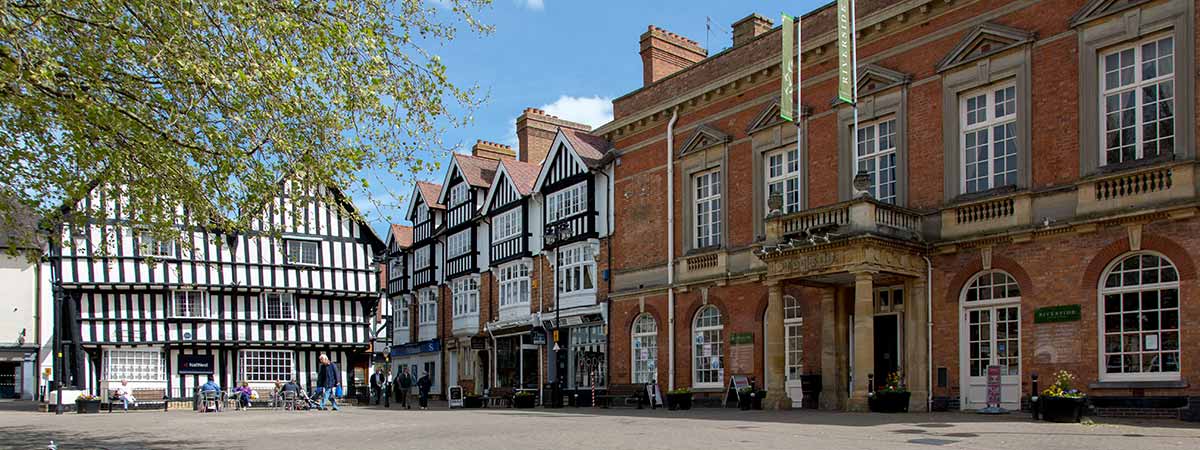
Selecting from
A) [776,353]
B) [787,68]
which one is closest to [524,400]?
[776,353]

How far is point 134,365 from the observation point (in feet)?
147

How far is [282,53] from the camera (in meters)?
11.6

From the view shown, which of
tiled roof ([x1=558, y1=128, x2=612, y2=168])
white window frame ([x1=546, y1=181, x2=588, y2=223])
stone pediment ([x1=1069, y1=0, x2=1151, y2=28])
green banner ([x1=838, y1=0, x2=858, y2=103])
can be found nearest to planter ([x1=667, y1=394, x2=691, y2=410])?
green banner ([x1=838, y1=0, x2=858, y2=103])

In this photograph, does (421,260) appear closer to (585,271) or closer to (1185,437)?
(585,271)

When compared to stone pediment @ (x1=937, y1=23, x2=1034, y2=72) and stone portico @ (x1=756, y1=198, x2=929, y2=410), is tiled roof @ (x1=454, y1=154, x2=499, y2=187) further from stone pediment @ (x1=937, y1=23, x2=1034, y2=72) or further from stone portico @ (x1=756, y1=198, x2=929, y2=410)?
stone pediment @ (x1=937, y1=23, x2=1034, y2=72)

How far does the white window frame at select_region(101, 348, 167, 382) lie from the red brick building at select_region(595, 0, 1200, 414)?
84.0 ft

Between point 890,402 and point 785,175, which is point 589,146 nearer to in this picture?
point 785,175

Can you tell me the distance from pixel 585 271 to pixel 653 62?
712cm

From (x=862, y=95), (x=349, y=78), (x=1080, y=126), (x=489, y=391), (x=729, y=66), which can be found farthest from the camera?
(x=489, y=391)

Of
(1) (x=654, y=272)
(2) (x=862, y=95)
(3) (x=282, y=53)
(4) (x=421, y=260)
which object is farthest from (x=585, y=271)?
(3) (x=282, y=53)

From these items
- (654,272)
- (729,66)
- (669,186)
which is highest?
(729,66)

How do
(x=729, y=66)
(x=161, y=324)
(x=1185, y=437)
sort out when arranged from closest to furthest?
(x=1185, y=437) < (x=729, y=66) < (x=161, y=324)

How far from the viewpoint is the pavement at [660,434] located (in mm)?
13586

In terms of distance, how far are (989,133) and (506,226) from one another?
23.4 meters
